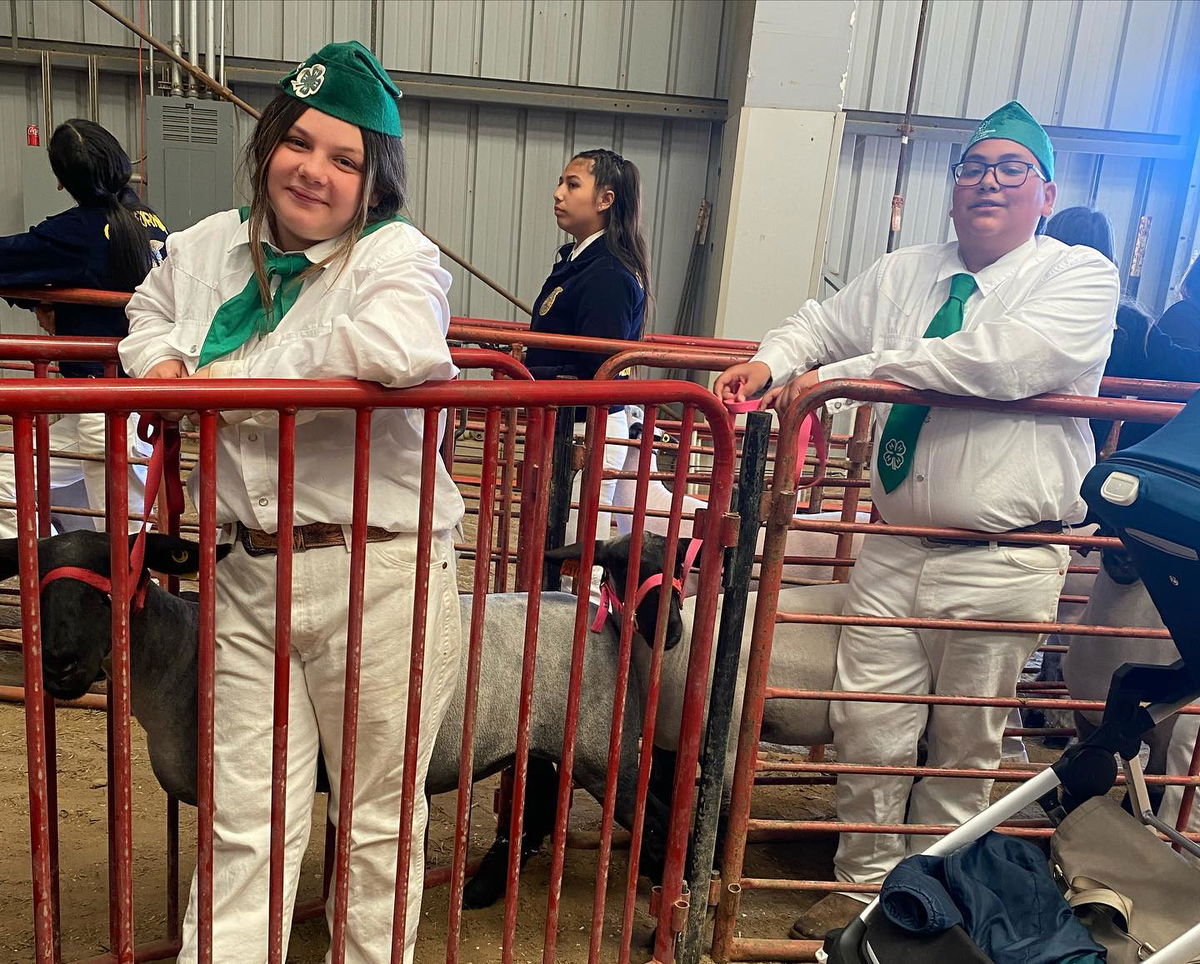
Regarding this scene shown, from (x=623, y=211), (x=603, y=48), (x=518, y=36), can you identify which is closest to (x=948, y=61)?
(x=603, y=48)

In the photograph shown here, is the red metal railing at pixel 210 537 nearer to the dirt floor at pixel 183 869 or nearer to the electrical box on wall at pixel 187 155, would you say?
the dirt floor at pixel 183 869

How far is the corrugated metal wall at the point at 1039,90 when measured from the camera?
8.28 metres

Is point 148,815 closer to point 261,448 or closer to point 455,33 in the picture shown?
point 261,448

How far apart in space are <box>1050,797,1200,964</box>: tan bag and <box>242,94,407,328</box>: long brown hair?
5.53 feet

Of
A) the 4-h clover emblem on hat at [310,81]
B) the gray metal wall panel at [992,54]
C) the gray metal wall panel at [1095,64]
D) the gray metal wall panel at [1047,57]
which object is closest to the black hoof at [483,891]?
the 4-h clover emblem on hat at [310,81]

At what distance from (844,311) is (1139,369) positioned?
137 cm

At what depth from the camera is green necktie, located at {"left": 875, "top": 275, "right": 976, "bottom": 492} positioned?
2363mm

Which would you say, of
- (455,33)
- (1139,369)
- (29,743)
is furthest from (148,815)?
(455,33)

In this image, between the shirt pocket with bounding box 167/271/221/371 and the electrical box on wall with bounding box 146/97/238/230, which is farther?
the electrical box on wall with bounding box 146/97/238/230

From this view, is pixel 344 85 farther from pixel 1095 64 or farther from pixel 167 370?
pixel 1095 64

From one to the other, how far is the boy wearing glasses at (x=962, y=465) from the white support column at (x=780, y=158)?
507 centimetres

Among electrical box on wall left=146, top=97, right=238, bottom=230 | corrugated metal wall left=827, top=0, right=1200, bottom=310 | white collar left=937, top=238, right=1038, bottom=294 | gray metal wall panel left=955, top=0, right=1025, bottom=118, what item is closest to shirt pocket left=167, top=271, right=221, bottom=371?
white collar left=937, top=238, right=1038, bottom=294

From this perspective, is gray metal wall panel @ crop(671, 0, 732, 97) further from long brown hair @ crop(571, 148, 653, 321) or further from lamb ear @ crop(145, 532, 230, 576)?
lamb ear @ crop(145, 532, 230, 576)

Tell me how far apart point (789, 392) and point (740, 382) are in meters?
0.32
